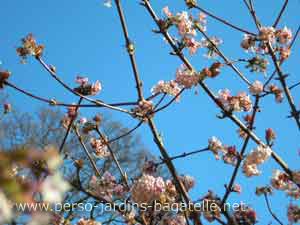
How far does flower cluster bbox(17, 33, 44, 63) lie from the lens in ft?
8.85

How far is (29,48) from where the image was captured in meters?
2.71

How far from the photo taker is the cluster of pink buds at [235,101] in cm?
238

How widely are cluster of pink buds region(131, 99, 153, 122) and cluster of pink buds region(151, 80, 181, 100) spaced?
44cm

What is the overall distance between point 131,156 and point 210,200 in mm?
9946

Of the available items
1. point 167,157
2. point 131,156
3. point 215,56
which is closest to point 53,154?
point 167,157

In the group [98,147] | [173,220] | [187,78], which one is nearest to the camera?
[187,78]

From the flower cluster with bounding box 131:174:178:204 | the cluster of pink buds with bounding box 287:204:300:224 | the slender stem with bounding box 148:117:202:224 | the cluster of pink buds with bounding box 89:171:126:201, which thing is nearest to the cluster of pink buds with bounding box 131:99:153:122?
the slender stem with bounding box 148:117:202:224

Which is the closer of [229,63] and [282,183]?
[229,63]

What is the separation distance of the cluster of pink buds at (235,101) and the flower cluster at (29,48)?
4.31 feet

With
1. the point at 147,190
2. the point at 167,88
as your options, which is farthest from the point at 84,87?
the point at 147,190

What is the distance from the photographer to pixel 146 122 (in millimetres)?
2414

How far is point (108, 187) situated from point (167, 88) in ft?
2.96

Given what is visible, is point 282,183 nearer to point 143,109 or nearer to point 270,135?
point 270,135

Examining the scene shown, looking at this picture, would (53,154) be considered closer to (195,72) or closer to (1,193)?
(1,193)
